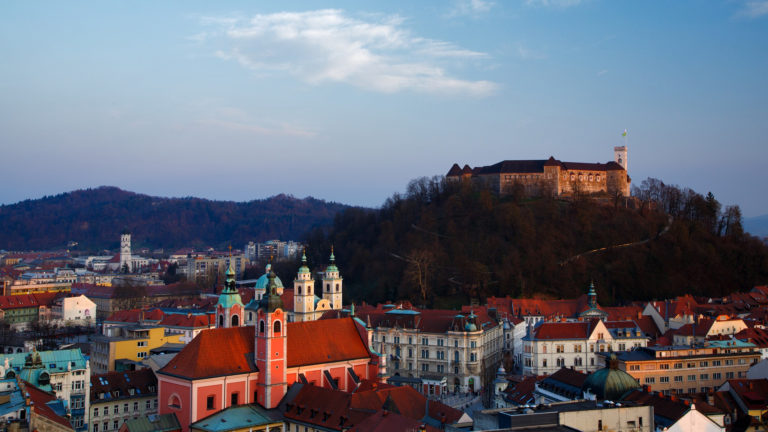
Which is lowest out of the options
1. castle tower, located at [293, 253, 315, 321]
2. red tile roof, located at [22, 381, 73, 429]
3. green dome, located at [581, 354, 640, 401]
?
red tile roof, located at [22, 381, 73, 429]

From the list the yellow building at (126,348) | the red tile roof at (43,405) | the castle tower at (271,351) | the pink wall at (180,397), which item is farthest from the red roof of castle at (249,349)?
the yellow building at (126,348)

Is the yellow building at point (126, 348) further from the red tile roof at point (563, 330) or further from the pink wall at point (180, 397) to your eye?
the red tile roof at point (563, 330)

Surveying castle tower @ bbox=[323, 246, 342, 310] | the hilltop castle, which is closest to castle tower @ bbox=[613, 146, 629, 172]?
the hilltop castle

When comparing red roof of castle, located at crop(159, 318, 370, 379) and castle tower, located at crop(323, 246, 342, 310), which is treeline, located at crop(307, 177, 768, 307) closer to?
castle tower, located at crop(323, 246, 342, 310)

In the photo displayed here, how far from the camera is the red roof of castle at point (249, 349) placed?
1492 inches

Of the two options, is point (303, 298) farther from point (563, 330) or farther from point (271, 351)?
point (271, 351)

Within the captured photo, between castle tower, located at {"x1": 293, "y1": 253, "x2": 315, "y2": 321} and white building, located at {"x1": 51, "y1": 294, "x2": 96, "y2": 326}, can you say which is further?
white building, located at {"x1": 51, "y1": 294, "x2": 96, "y2": 326}

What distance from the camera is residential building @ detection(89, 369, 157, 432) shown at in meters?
41.4

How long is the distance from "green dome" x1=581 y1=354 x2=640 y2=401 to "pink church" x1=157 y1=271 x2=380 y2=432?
45.0 feet

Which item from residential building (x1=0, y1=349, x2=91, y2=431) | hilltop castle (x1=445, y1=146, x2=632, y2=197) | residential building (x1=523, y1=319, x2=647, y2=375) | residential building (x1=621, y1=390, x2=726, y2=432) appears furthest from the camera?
hilltop castle (x1=445, y1=146, x2=632, y2=197)

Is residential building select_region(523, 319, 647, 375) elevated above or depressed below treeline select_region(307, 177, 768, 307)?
below

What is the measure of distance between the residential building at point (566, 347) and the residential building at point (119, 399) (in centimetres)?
2673

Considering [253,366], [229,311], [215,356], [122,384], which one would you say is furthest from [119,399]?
[229,311]

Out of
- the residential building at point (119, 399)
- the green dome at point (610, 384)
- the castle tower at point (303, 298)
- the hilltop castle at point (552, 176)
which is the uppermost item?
the hilltop castle at point (552, 176)
